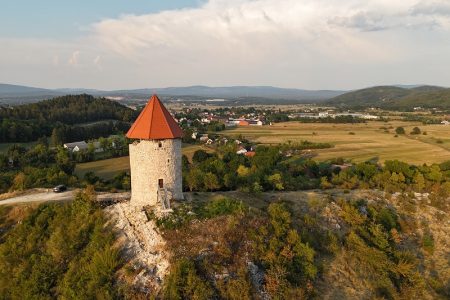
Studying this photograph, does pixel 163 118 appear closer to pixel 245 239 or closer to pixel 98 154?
pixel 245 239

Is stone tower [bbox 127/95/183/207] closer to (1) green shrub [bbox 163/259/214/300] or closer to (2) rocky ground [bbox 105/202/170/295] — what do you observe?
(2) rocky ground [bbox 105/202/170/295]

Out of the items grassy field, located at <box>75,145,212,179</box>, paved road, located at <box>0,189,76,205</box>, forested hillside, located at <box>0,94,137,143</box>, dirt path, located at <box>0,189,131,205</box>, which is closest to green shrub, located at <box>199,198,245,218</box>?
dirt path, located at <box>0,189,131,205</box>

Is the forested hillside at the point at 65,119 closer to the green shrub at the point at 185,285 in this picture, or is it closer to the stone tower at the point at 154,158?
the stone tower at the point at 154,158

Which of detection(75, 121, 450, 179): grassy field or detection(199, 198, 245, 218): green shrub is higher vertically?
detection(199, 198, 245, 218): green shrub

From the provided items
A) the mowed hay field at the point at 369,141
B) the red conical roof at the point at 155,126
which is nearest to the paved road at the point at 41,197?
the red conical roof at the point at 155,126

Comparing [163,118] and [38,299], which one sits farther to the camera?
[163,118]

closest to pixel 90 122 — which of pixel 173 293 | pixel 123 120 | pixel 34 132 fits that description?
pixel 123 120
